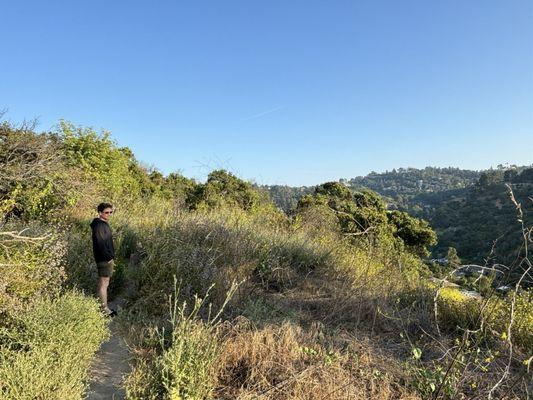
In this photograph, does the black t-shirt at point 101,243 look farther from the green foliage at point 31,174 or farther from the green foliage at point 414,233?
the green foliage at point 414,233

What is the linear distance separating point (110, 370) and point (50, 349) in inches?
27.0

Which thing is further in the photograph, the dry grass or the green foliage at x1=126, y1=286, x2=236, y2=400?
the dry grass

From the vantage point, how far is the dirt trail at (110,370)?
320 centimetres

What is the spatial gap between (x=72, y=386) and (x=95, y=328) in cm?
83

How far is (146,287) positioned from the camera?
207 inches

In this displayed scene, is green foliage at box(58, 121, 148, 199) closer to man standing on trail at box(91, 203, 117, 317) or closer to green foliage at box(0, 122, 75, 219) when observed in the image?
green foliage at box(0, 122, 75, 219)

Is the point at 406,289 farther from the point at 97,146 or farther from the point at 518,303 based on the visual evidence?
the point at 97,146

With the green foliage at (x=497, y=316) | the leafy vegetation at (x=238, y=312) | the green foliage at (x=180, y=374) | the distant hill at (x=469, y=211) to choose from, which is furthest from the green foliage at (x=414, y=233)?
the green foliage at (x=180, y=374)

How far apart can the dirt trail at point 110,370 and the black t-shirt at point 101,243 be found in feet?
3.89

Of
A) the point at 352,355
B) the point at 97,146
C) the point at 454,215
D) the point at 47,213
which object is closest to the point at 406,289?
the point at 352,355

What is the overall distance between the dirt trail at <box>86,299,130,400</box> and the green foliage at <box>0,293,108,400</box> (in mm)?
130

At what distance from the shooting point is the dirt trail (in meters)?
3.20

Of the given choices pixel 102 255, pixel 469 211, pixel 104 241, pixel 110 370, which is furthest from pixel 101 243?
pixel 469 211

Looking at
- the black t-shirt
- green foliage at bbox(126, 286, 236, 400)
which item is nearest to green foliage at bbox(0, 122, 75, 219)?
the black t-shirt
